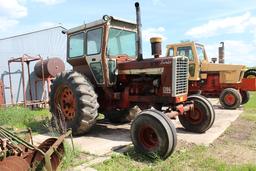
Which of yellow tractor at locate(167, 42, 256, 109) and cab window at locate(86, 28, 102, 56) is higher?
cab window at locate(86, 28, 102, 56)

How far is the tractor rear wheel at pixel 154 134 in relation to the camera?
4.82 m

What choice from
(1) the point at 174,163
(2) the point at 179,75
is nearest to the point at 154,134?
(1) the point at 174,163

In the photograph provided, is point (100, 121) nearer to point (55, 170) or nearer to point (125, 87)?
point (125, 87)

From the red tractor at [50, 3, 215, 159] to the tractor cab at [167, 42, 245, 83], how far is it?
4.14m

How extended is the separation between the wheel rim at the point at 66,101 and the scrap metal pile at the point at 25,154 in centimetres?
248

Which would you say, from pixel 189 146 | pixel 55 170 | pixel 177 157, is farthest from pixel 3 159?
pixel 189 146

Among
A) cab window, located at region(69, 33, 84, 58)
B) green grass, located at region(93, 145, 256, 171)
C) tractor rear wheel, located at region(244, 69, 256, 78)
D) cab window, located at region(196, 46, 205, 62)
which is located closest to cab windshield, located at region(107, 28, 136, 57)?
cab window, located at region(69, 33, 84, 58)

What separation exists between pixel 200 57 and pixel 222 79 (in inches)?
42.3

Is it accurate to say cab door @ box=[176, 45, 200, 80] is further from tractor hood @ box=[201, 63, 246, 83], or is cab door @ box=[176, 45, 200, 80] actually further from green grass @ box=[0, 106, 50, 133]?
green grass @ box=[0, 106, 50, 133]

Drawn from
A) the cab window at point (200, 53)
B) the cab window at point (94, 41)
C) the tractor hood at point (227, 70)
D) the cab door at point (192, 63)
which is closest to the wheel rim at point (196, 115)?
the cab window at point (94, 41)

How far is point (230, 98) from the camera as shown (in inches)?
412

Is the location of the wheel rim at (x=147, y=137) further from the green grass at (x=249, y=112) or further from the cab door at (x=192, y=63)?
the cab door at (x=192, y=63)

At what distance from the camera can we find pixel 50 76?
1205cm

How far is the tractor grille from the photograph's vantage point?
583 cm
